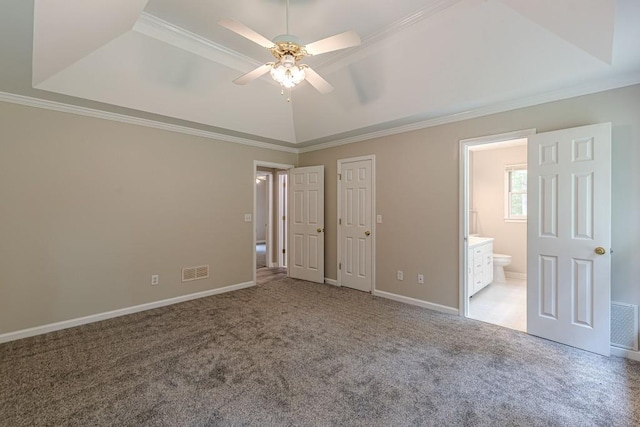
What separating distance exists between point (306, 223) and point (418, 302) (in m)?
2.37

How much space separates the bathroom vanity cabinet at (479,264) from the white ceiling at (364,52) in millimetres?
2062

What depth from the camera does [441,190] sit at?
375 cm

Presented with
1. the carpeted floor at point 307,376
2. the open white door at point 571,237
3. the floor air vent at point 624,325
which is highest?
the open white door at point 571,237

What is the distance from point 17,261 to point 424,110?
15.6 ft

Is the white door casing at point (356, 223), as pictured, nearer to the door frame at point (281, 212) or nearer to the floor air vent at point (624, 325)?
the door frame at point (281, 212)

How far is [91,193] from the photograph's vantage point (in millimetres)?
3404

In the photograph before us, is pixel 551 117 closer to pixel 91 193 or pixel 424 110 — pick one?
pixel 424 110

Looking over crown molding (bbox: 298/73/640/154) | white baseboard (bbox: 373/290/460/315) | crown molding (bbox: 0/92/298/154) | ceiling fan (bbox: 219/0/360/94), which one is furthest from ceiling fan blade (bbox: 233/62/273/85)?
white baseboard (bbox: 373/290/460/315)

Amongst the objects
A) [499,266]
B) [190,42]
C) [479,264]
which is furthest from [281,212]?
[499,266]

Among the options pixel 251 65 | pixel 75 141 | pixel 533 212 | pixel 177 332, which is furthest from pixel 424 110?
pixel 75 141

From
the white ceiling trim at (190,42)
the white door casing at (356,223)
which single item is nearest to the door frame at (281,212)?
the white door casing at (356,223)

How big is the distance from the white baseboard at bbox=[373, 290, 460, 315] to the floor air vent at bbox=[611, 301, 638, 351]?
1.39 meters

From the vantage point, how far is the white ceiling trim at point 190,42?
2.80 metres

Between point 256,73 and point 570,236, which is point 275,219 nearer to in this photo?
point 256,73
